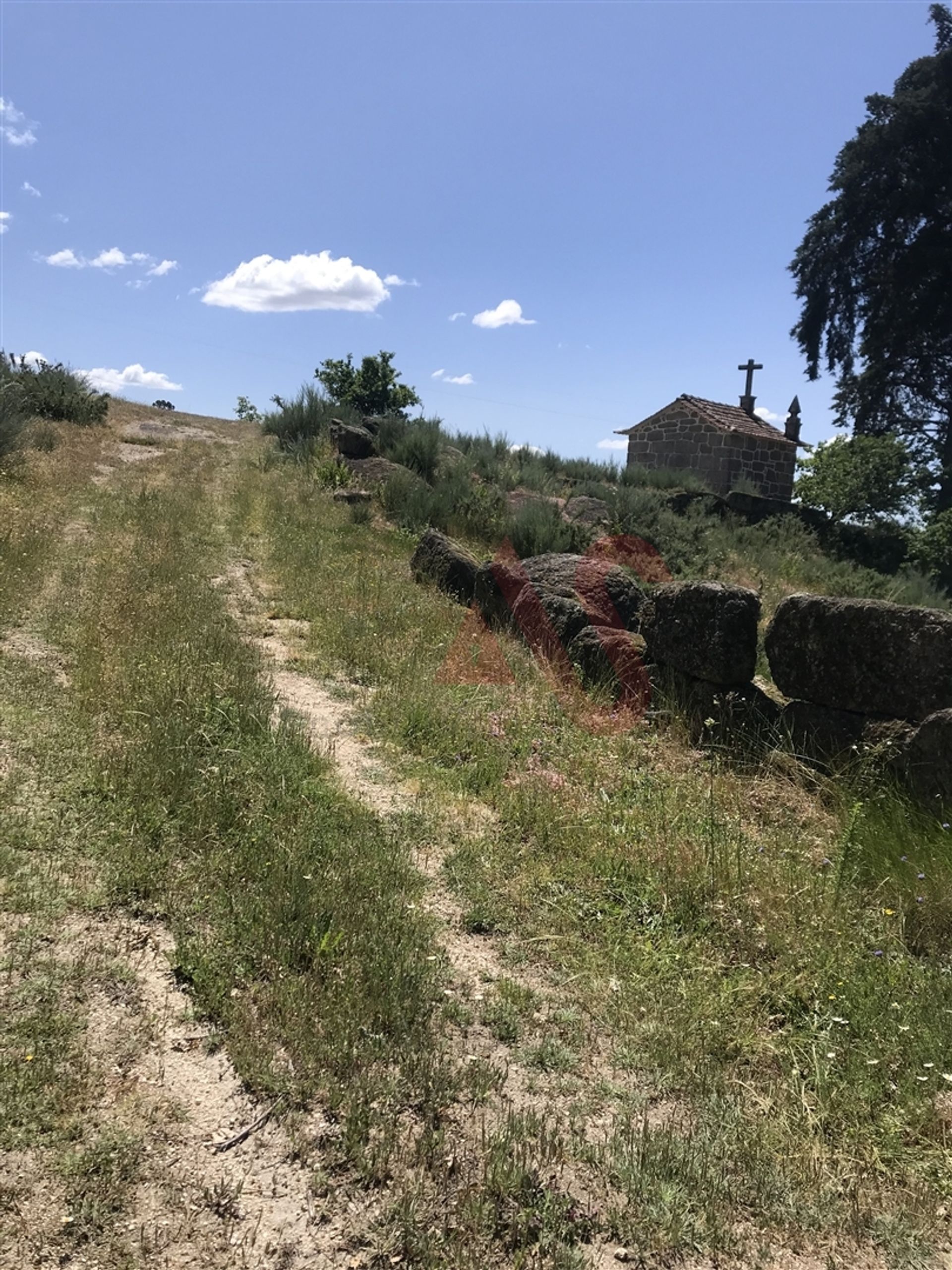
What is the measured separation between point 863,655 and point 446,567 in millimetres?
5304

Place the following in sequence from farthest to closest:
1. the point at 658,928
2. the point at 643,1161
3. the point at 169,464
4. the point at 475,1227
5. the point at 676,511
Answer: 1. the point at 676,511
2. the point at 169,464
3. the point at 658,928
4. the point at 643,1161
5. the point at 475,1227

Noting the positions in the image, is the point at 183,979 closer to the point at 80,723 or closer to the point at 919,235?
the point at 80,723

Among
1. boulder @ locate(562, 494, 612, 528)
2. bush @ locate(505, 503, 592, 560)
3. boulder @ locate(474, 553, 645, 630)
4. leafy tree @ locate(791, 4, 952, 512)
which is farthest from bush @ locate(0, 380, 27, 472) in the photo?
leafy tree @ locate(791, 4, 952, 512)

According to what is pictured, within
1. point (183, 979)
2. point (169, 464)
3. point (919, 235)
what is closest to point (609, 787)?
point (183, 979)

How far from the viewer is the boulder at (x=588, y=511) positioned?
14.6 m

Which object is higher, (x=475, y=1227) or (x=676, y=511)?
(x=676, y=511)

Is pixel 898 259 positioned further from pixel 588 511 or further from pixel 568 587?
pixel 568 587

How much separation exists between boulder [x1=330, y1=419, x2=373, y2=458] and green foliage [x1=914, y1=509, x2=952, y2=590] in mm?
14147

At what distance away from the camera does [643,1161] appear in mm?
2225

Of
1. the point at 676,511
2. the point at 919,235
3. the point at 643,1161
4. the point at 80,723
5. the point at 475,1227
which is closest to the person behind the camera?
the point at 475,1227

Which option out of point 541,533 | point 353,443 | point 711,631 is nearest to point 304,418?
point 353,443

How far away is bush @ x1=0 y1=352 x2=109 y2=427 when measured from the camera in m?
18.3

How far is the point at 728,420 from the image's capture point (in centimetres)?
2434

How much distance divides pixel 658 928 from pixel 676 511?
57.2 feet
